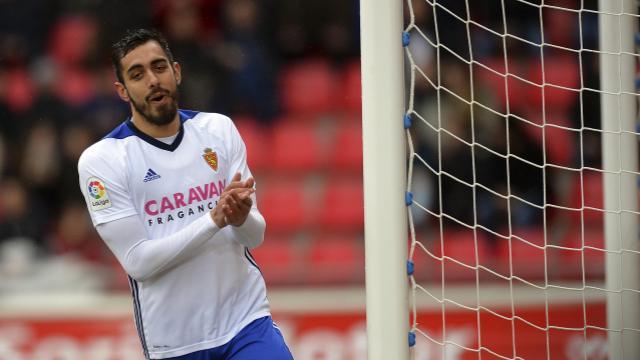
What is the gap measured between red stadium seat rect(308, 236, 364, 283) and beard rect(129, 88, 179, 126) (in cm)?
295

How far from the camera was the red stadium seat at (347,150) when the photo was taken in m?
6.98

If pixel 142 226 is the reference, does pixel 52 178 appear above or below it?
below

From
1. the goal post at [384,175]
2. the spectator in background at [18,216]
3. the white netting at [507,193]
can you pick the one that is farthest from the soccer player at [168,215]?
the spectator in background at [18,216]

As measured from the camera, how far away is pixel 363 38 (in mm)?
3047

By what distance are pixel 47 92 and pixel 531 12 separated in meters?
3.39

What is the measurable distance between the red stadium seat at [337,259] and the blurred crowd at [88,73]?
1.06 metres

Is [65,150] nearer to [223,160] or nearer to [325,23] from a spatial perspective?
[325,23]

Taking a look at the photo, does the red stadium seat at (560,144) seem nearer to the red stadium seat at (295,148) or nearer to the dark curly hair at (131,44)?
the red stadium seat at (295,148)

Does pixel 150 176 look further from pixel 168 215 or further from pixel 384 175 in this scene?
pixel 384 175

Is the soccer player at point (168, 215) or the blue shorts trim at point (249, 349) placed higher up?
the soccer player at point (168, 215)

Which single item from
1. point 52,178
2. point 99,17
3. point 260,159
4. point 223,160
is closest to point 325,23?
point 260,159

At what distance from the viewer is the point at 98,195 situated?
3152mm

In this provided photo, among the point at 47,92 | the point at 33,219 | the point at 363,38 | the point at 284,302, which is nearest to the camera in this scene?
the point at 363,38

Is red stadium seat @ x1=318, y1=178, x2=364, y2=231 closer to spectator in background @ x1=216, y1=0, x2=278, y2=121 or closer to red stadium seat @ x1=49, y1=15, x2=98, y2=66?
spectator in background @ x1=216, y1=0, x2=278, y2=121
